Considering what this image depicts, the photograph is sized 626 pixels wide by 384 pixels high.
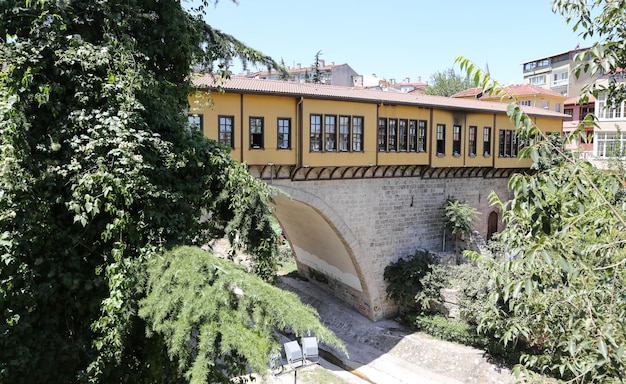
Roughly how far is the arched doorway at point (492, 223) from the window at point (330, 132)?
33.1 feet

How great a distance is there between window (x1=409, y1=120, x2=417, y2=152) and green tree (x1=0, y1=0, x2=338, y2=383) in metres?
12.3

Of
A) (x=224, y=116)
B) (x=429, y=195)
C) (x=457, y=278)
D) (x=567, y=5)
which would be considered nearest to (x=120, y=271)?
(x=567, y=5)

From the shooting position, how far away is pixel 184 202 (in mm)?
5121

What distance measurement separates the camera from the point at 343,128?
1513cm

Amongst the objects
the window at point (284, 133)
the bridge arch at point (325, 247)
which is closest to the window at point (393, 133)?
the bridge arch at point (325, 247)

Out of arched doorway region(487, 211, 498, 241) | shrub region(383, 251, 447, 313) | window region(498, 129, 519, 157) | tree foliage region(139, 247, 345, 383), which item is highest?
window region(498, 129, 519, 157)

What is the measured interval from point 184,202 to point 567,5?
412 cm

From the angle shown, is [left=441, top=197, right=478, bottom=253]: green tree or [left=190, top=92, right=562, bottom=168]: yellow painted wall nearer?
[left=190, top=92, right=562, bottom=168]: yellow painted wall

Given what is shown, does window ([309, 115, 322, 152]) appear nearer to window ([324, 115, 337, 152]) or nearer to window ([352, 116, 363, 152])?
window ([324, 115, 337, 152])

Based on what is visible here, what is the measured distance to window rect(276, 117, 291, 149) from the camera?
13875 millimetres

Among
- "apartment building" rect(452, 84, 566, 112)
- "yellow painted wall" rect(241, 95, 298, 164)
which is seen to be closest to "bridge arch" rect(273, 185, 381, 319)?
"yellow painted wall" rect(241, 95, 298, 164)

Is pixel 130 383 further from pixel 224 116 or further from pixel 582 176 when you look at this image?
pixel 224 116

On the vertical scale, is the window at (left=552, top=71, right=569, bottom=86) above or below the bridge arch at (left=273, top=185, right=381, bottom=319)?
above

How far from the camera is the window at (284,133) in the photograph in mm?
13875
